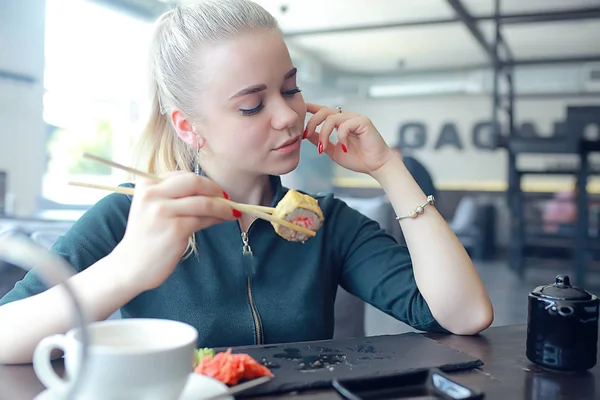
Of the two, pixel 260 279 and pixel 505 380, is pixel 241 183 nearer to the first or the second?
pixel 260 279

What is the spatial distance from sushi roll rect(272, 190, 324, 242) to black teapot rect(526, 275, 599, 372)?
418 mm

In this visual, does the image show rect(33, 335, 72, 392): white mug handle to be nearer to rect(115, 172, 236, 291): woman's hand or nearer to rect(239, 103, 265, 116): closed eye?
rect(115, 172, 236, 291): woman's hand

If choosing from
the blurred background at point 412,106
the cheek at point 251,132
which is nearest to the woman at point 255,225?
the cheek at point 251,132

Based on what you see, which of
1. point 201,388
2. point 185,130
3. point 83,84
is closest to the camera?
point 201,388

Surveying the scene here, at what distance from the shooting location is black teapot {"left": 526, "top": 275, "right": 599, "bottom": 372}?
3.03ft

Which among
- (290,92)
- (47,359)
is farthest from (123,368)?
(290,92)

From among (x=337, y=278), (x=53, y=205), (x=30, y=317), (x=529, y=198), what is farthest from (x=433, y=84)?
(x=30, y=317)

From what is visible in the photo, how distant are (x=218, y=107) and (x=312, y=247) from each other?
0.39 meters

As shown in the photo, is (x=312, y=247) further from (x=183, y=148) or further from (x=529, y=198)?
(x=529, y=198)

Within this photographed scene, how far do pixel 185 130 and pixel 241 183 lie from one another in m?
0.18

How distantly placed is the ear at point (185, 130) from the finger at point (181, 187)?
0.45 metres

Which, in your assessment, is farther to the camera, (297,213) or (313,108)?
(313,108)

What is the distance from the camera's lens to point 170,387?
604 millimetres

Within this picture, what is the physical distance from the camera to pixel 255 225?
4.30 ft
